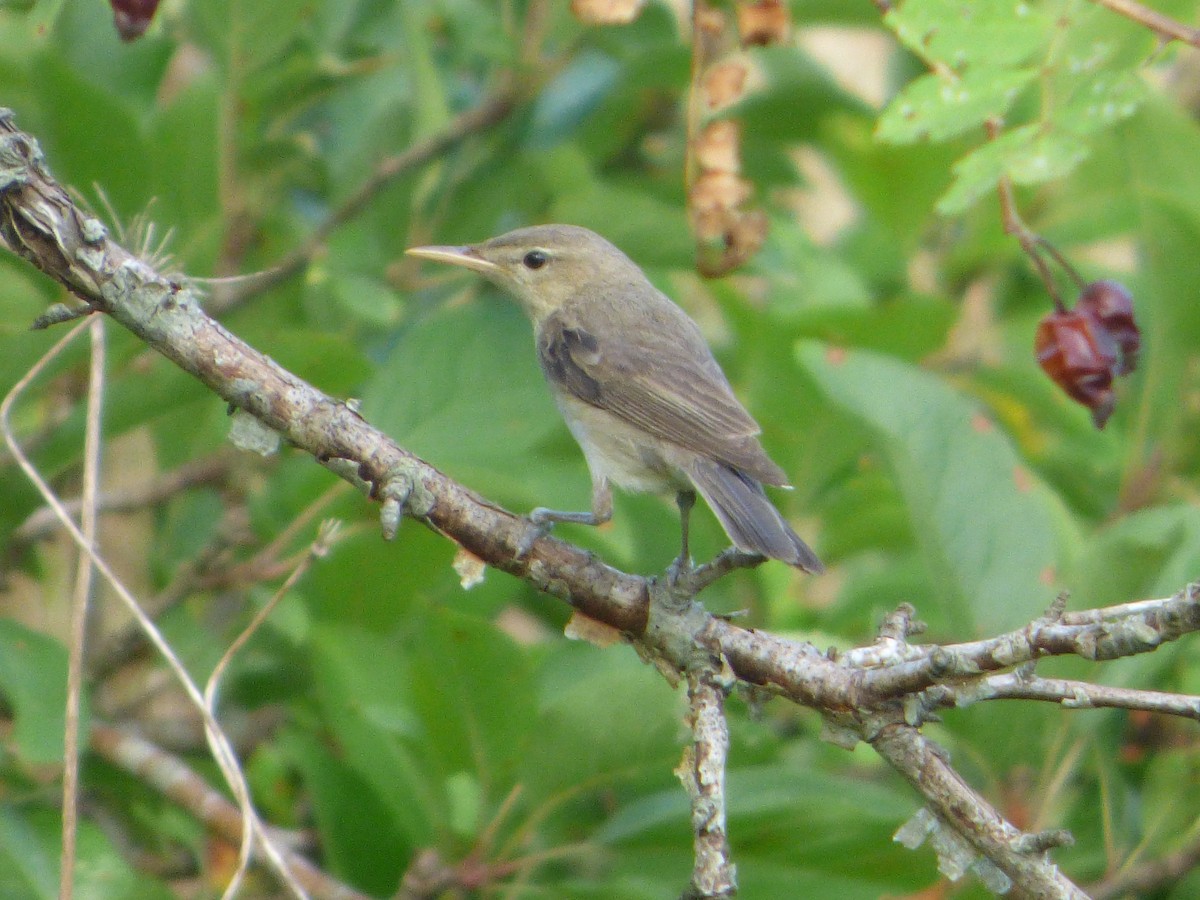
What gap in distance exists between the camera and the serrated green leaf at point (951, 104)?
2.64 meters

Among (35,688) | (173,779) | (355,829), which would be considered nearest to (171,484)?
(173,779)

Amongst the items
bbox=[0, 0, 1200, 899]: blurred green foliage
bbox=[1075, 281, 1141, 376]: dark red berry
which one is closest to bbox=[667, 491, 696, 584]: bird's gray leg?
bbox=[0, 0, 1200, 899]: blurred green foliage

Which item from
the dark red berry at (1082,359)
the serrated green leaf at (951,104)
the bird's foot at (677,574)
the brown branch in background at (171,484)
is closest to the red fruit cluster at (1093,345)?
the dark red berry at (1082,359)

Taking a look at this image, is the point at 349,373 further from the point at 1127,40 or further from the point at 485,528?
the point at 1127,40

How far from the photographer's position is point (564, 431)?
3.97m

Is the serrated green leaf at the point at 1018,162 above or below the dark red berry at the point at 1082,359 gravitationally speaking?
above

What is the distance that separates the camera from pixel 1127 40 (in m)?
2.85

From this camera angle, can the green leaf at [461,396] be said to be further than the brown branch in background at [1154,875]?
Yes

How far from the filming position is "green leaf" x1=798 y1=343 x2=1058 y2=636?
3062 mm

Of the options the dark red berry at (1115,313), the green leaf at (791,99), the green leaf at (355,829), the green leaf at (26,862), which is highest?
the green leaf at (791,99)

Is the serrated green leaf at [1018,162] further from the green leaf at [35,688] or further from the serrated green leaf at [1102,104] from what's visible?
the green leaf at [35,688]

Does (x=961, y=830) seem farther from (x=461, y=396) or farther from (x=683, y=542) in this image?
(x=461, y=396)

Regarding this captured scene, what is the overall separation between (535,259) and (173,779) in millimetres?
1734

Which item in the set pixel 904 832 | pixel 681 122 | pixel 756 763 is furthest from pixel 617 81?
pixel 904 832
